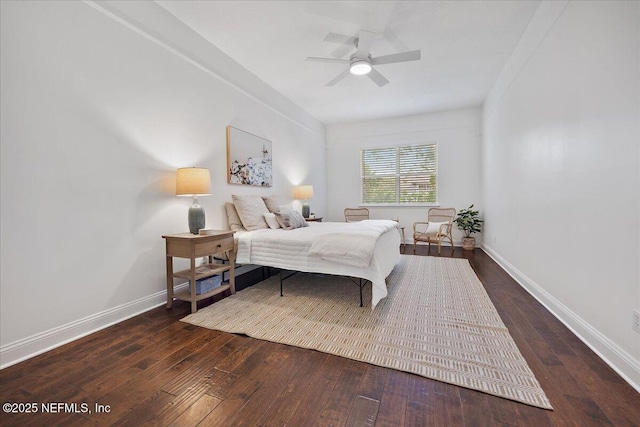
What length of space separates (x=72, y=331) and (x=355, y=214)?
5.27 metres

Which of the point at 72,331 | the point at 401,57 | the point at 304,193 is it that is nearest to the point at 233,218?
the point at 72,331

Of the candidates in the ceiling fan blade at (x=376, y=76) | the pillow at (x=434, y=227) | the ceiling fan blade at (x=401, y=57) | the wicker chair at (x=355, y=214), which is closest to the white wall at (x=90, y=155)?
the ceiling fan blade at (x=376, y=76)

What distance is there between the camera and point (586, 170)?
1.85 m

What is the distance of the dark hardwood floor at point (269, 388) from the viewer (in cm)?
124

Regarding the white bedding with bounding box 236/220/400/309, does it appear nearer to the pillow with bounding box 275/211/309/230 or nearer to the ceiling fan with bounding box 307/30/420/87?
the pillow with bounding box 275/211/309/230

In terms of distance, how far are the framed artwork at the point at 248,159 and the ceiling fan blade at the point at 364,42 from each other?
72.6 inches

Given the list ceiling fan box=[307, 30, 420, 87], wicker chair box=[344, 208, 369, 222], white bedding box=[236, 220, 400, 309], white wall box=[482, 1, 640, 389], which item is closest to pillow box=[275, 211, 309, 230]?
white bedding box=[236, 220, 400, 309]

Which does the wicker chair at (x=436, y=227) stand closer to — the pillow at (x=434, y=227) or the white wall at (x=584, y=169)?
the pillow at (x=434, y=227)

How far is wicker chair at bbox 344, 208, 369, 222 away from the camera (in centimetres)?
636

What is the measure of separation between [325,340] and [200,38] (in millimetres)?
3394

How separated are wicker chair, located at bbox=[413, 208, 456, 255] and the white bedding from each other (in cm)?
219

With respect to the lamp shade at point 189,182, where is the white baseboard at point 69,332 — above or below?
below

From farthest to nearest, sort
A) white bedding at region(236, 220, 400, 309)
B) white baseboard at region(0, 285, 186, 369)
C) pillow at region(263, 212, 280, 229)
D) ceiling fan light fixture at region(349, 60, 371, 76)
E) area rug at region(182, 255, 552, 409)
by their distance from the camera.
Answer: pillow at region(263, 212, 280, 229)
ceiling fan light fixture at region(349, 60, 371, 76)
white bedding at region(236, 220, 400, 309)
white baseboard at region(0, 285, 186, 369)
area rug at region(182, 255, 552, 409)

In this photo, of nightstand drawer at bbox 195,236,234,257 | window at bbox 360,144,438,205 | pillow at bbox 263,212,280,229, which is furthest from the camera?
window at bbox 360,144,438,205
